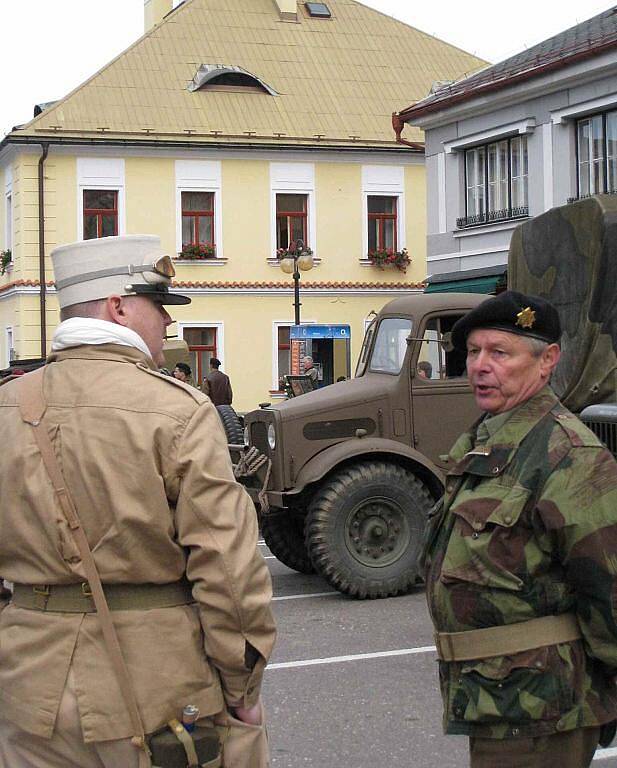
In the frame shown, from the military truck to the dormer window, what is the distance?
1013 inches

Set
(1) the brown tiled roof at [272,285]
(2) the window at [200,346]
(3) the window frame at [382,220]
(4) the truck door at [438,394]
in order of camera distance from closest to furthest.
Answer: (4) the truck door at [438,394] → (1) the brown tiled roof at [272,285] → (2) the window at [200,346] → (3) the window frame at [382,220]

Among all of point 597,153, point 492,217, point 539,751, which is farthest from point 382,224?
point 539,751

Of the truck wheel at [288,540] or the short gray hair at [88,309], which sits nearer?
the short gray hair at [88,309]

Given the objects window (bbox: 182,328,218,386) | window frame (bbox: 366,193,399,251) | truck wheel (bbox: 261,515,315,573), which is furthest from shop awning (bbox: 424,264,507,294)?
truck wheel (bbox: 261,515,315,573)

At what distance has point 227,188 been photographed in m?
33.8

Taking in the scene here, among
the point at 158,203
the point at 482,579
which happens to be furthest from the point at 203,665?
the point at 158,203

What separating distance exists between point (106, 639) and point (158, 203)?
1227 inches

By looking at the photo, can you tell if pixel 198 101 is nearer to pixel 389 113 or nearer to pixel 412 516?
pixel 389 113

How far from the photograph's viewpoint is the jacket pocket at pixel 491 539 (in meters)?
3.30

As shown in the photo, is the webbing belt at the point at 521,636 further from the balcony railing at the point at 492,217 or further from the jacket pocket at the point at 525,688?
the balcony railing at the point at 492,217

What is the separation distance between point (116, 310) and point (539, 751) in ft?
5.15

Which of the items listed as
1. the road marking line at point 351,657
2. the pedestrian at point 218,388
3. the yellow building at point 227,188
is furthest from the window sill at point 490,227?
the road marking line at point 351,657

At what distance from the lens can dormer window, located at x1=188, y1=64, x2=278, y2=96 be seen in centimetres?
3491

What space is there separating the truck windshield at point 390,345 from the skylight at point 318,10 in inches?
1176
